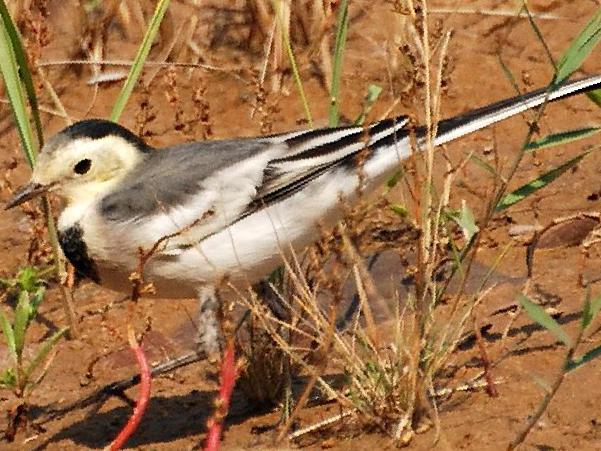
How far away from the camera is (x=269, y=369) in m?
5.76

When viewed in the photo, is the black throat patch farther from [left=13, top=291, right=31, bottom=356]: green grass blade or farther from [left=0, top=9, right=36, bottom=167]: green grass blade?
[left=0, top=9, right=36, bottom=167]: green grass blade

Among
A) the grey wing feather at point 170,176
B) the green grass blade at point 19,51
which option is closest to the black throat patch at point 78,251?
the grey wing feather at point 170,176

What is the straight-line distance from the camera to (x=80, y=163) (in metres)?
5.86

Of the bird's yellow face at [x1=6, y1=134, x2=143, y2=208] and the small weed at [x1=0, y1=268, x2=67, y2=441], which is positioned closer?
the small weed at [x1=0, y1=268, x2=67, y2=441]

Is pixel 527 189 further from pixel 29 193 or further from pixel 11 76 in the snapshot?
pixel 11 76

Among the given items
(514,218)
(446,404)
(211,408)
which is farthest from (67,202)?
(514,218)

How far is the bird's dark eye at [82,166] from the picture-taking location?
586 centimetres

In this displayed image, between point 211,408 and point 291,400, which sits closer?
point 291,400

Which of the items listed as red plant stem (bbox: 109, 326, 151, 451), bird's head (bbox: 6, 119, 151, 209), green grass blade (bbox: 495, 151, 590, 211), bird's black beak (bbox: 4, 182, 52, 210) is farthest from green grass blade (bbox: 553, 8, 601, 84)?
bird's black beak (bbox: 4, 182, 52, 210)

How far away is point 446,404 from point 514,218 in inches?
82.9

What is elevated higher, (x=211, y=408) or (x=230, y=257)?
(x=230, y=257)

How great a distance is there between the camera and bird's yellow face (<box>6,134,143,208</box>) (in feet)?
19.1

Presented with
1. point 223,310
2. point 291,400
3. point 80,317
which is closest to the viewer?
point 223,310

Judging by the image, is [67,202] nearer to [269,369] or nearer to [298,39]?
[269,369]
